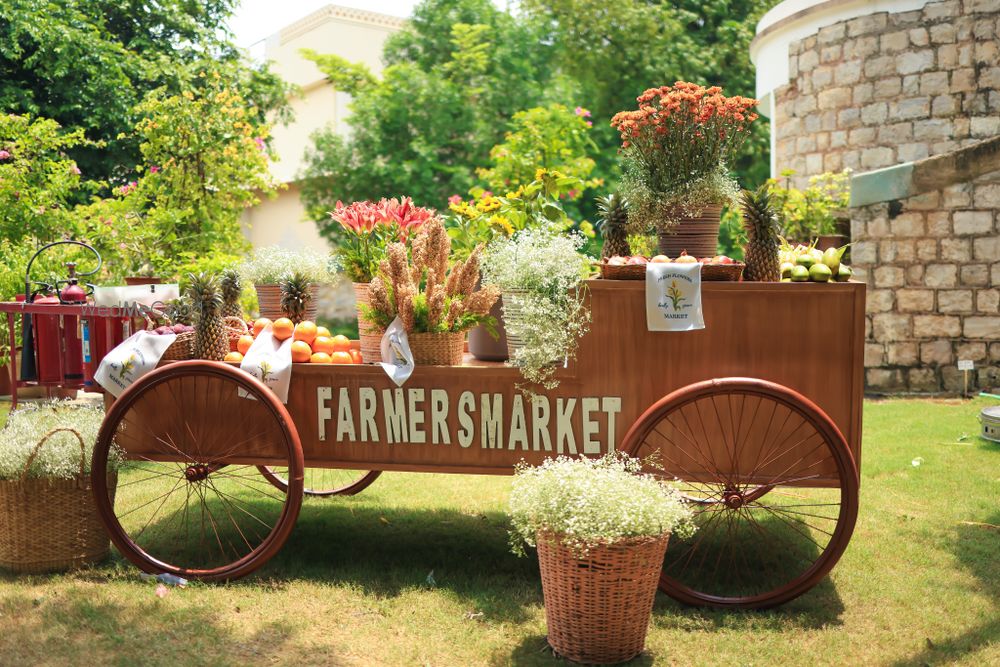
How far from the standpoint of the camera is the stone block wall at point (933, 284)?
10516 millimetres

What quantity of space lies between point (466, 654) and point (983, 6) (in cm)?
1101

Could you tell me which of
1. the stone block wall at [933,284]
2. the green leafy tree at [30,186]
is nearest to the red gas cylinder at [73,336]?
the green leafy tree at [30,186]

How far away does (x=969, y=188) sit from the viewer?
34.3ft

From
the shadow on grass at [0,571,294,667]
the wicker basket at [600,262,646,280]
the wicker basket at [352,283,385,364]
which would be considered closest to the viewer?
the shadow on grass at [0,571,294,667]

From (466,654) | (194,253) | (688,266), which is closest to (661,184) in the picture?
(688,266)

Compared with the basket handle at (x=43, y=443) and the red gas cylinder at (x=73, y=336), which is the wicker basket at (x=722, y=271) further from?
the red gas cylinder at (x=73, y=336)

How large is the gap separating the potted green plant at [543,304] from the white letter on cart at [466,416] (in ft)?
0.91

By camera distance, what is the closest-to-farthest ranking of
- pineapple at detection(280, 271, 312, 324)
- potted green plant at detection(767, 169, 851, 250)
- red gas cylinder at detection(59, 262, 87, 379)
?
pineapple at detection(280, 271, 312, 324)
red gas cylinder at detection(59, 262, 87, 379)
potted green plant at detection(767, 169, 851, 250)

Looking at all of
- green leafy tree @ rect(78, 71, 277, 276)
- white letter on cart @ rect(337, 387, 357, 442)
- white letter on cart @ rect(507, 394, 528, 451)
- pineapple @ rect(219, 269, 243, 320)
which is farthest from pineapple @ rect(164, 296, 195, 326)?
green leafy tree @ rect(78, 71, 277, 276)

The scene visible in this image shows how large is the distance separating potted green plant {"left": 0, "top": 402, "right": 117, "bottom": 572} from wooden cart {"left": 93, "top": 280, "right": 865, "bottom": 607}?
202mm

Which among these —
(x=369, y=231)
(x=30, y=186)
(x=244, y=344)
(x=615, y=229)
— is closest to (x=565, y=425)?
(x=615, y=229)

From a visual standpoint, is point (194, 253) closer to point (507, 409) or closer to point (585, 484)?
point (507, 409)

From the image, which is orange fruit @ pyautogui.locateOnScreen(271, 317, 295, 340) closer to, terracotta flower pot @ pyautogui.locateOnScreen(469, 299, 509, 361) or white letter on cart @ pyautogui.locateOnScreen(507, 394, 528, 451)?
terracotta flower pot @ pyautogui.locateOnScreen(469, 299, 509, 361)

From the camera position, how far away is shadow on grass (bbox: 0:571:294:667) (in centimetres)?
385
